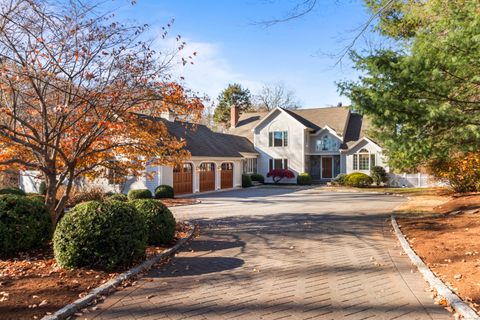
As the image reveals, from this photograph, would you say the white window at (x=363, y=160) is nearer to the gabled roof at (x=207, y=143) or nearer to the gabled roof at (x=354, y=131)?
the gabled roof at (x=354, y=131)

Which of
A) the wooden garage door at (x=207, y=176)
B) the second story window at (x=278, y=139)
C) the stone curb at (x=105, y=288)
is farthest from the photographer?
the second story window at (x=278, y=139)

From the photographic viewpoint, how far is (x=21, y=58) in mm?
8586

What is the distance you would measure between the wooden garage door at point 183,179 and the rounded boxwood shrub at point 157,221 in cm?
1503

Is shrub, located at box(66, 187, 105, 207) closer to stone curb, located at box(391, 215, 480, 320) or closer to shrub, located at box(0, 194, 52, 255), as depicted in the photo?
shrub, located at box(0, 194, 52, 255)

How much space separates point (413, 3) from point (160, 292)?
12.2 metres

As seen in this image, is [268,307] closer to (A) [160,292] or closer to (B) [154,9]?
(A) [160,292]

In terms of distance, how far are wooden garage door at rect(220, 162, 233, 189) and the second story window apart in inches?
300

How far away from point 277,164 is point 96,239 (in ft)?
101

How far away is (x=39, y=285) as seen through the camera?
19.5 ft

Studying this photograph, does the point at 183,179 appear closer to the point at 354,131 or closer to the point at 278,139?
the point at 278,139

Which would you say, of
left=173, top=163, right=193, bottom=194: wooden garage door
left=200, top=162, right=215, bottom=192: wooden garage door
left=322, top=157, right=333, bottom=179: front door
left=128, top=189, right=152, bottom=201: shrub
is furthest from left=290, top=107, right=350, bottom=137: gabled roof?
left=128, top=189, right=152, bottom=201: shrub

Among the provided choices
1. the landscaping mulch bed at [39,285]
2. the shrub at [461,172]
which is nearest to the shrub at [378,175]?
the shrub at [461,172]

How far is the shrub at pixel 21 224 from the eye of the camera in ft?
25.6

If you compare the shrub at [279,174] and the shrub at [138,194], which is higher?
the shrub at [279,174]
